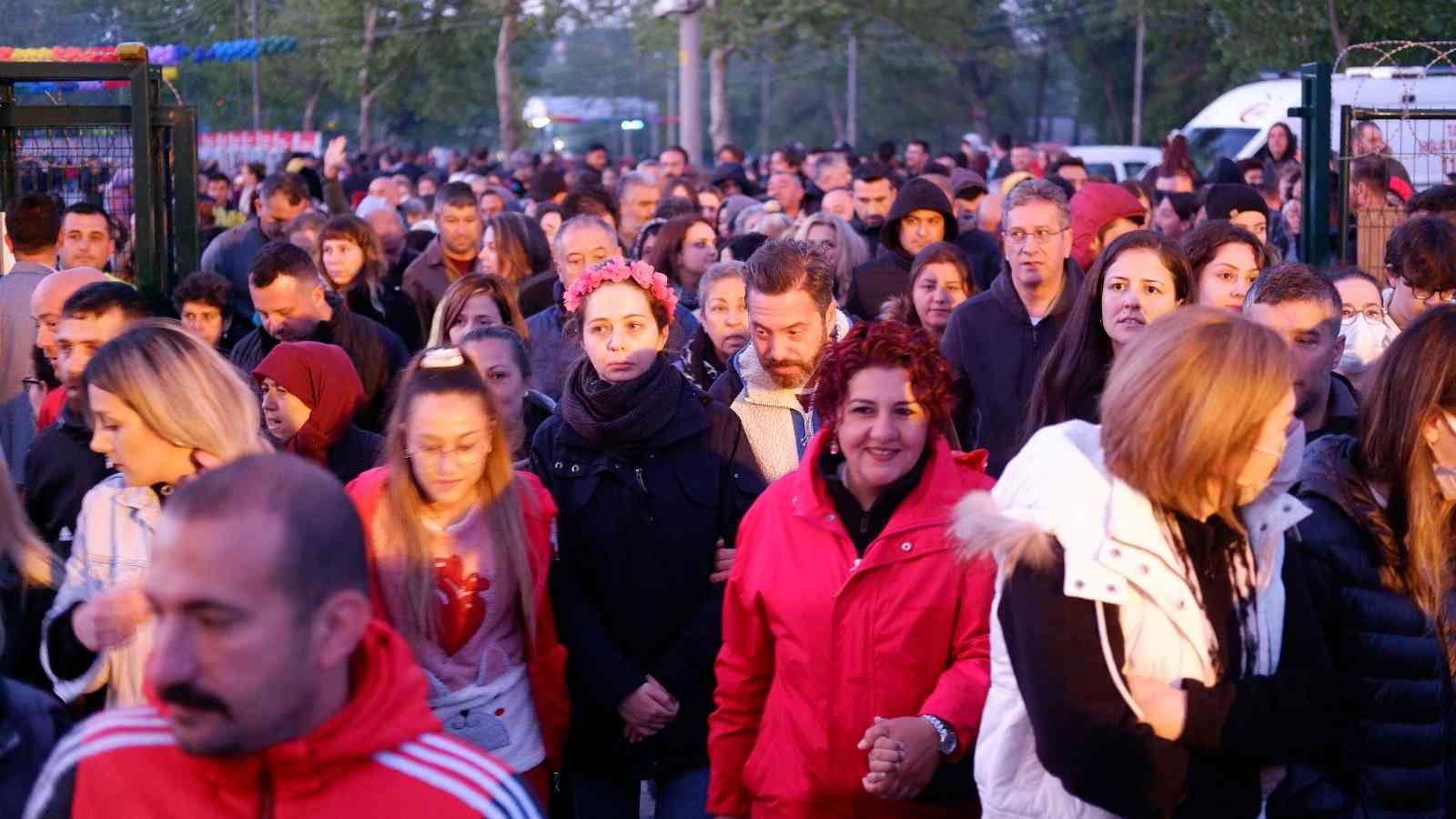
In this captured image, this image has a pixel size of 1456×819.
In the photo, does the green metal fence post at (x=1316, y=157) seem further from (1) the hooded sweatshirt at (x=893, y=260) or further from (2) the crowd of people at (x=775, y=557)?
(2) the crowd of people at (x=775, y=557)

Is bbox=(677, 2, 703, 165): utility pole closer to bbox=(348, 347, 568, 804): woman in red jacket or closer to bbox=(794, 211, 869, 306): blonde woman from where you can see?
bbox=(794, 211, 869, 306): blonde woman

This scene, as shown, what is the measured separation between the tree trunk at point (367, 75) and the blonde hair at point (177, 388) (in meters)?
37.5

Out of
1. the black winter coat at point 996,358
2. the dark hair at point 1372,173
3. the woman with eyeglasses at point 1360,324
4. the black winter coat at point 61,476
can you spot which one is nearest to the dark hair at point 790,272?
the black winter coat at point 996,358

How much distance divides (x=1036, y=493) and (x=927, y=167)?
14127 millimetres

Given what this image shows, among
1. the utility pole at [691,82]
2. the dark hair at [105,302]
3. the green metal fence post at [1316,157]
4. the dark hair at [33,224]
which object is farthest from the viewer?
the utility pole at [691,82]

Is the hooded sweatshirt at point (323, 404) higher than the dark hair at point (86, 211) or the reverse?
the reverse

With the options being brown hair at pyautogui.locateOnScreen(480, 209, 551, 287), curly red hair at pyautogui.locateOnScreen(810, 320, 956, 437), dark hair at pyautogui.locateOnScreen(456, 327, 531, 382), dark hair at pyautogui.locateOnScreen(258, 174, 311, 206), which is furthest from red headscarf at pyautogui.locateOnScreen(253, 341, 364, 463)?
dark hair at pyautogui.locateOnScreen(258, 174, 311, 206)

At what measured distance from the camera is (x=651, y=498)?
186 inches

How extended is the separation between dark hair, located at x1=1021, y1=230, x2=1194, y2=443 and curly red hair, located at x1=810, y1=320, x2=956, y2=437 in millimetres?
1079

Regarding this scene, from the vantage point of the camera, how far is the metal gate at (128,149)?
8.89 metres

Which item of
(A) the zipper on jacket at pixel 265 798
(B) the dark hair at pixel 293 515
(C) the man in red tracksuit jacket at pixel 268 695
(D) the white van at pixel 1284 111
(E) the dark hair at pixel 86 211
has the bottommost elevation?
(A) the zipper on jacket at pixel 265 798

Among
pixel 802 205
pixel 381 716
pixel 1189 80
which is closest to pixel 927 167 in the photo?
pixel 802 205

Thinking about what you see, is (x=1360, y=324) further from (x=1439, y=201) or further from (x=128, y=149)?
(x=128, y=149)

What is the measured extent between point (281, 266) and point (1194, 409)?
206 inches
